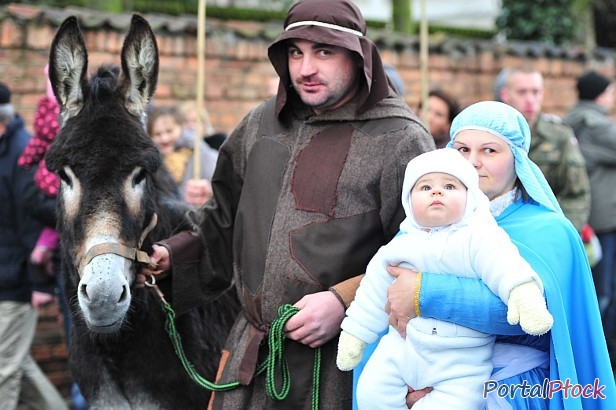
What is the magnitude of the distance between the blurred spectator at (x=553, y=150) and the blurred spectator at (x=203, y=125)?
207 centimetres

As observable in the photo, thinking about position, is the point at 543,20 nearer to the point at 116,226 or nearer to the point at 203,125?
the point at 203,125

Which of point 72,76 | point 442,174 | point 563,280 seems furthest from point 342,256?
point 72,76

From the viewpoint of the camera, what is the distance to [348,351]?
3.20 metres

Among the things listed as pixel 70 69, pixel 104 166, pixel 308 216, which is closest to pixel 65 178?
pixel 104 166

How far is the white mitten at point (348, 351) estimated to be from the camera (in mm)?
3195

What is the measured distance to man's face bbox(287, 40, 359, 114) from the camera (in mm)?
3557

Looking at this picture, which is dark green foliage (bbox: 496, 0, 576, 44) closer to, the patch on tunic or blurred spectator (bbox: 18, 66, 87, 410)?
blurred spectator (bbox: 18, 66, 87, 410)

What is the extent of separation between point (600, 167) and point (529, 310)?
534cm

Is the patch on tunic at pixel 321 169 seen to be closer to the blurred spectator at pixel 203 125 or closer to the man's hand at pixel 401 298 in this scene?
the man's hand at pixel 401 298

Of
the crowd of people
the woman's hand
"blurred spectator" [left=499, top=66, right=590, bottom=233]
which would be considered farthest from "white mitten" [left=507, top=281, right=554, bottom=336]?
"blurred spectator" [left=499, top=66, right=590, bottom=233]

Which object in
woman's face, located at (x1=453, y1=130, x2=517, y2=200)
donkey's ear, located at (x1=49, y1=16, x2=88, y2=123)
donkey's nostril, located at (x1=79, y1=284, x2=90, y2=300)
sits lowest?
donkey's nostril, located at (x1=79, y1=284, x2=90, y2=300)

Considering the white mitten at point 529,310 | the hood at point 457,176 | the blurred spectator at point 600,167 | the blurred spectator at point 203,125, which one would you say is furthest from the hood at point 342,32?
the blurred spectator at point 600,167

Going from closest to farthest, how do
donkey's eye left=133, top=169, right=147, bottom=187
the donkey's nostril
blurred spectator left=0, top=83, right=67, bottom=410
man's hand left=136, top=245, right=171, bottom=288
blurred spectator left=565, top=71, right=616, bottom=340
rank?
1. the donkey's nostril
2. donkey's eye left=133, top=169, right=147, bottom=187
3. man's hand left=136, top=245, right=171, bottom=288
4. blurred spectator left=0, top=83, right=67, bottom=410
5. blurred spectator left=565, top=71, right=616, bottom=340

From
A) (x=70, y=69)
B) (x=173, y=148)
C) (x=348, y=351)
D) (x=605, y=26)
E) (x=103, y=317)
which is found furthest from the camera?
(x=605, y=26)
